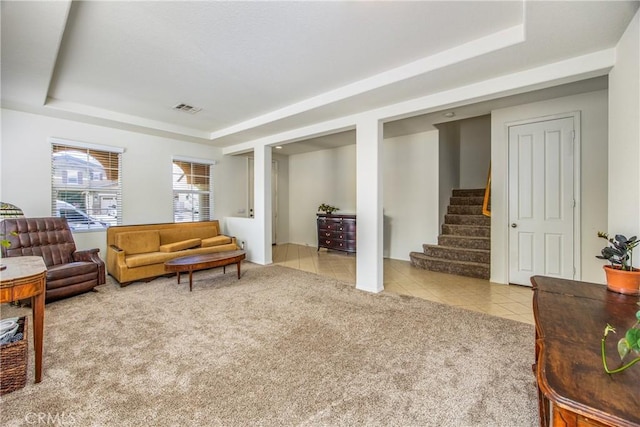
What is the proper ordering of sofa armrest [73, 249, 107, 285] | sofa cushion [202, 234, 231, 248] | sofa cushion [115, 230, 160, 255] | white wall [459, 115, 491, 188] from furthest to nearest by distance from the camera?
white wall [459, 115, 491, 188] → sofa cushion [202, 234, 231, 248] → sofa cushion [115, 230, 160, 255] → sofa armrest [73, 249, 107, 285]

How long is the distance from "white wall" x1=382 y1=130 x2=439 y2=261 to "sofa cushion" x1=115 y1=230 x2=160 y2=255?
4390mm

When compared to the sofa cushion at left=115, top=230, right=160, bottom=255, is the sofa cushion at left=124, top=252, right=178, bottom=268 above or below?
below

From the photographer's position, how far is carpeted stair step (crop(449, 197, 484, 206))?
5566mm

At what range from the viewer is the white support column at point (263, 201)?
533 cm

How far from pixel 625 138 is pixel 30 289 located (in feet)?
13.5

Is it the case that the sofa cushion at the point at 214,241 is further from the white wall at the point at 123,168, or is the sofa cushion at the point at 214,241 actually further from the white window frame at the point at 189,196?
the white wall at the point at 123,168

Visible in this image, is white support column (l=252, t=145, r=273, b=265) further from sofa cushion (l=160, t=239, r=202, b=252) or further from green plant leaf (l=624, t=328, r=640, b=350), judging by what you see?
green plant leaf (l=624, t=328, r=640, b=350)

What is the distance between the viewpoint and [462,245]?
4.86 meters

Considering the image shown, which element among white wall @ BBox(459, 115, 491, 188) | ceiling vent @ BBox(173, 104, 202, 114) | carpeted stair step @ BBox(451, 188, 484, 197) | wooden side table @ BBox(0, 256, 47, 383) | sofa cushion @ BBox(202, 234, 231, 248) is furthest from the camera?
white wall @ BBox(459, 115, 491, 188)

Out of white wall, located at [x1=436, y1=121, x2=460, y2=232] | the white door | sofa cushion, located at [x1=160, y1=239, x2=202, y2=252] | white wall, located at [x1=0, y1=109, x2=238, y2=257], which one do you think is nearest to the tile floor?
the white door

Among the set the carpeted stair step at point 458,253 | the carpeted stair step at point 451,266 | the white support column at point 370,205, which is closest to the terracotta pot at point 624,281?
the white support column at point 370,205

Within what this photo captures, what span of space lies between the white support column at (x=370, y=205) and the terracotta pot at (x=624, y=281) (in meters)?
2.35

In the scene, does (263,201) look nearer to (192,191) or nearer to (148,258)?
(192,191)

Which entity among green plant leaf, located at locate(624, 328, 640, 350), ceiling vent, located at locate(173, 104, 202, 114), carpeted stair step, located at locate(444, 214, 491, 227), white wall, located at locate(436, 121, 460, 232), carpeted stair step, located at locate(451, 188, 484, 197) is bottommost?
green plant leaf, located at locate(624, 328, 640, 350)
